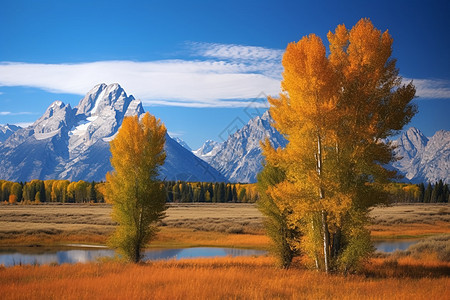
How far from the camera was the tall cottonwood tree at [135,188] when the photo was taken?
28969 mm

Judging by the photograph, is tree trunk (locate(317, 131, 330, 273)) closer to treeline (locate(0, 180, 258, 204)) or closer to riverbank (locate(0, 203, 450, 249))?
riverbank (locate(0, 203, 450, 249))

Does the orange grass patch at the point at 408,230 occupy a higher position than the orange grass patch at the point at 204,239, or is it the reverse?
the orange grass patch at the point at 408,230

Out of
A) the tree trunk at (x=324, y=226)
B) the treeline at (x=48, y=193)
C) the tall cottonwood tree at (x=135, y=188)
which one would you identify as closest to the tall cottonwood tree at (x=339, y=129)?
the tree trunk at (x=324, y=226)

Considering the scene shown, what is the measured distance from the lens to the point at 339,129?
64.5 ft

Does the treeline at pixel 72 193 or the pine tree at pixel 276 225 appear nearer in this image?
the pine tree at pixel 276 225

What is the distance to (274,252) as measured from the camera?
2600cm

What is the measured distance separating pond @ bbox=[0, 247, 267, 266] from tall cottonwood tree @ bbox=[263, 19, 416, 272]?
22.9m

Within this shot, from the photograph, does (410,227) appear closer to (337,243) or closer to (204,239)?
(204,239)

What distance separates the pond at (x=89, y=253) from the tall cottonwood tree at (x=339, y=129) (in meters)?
22.9

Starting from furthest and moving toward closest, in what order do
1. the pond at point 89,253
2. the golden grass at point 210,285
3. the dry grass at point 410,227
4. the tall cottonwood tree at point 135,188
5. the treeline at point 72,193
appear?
the treeline at point 72,193 < the dry grass at point 410,227 < the pond at point 89,253 < the tall cottonwood tree at point 135,188 < the golden grass at point 210,285

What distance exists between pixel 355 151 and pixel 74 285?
14.0 m

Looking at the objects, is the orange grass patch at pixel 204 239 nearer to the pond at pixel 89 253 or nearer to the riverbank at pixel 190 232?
the riverbank at pixel 190 232

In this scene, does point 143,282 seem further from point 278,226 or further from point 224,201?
point 224,201

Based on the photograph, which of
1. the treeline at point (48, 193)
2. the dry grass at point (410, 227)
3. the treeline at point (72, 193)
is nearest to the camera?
the dry grass at point (410, 227)
